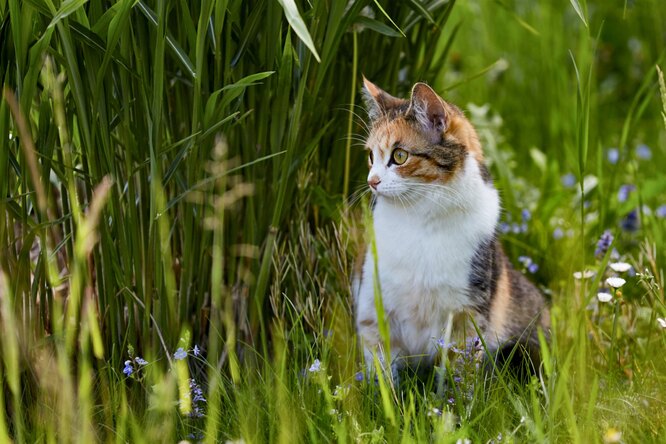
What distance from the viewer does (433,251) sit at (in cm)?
240

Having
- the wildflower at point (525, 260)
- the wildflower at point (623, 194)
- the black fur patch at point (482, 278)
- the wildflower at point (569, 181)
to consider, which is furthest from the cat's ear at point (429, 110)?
the wildflower at point (569, 181)

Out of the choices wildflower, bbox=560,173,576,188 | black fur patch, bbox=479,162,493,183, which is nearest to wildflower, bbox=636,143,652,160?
wildflower, bbox=560,173,576,188

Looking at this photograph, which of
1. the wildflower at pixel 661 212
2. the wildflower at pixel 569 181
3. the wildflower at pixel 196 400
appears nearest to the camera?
the wildflower at pixel 196 400

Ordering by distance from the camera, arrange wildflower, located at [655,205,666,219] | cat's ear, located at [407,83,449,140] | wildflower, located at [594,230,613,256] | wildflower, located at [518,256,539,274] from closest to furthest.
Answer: cat's ear, located at [407,83,449,140] < wildflower, located at [594,230,613,256] < wildflower, located at [518,256,539,274] < wildflower, located at [655,205,666,219]

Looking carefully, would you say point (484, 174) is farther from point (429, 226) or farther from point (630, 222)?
point (630, 222)

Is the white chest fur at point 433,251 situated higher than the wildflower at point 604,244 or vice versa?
the white chest fur at point 433,251

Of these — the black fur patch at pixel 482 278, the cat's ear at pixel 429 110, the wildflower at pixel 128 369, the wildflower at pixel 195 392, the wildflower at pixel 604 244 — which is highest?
the cat's ear at pixel 429 110

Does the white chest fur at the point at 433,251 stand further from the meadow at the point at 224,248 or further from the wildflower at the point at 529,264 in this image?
the wildflower at the point at 529,264

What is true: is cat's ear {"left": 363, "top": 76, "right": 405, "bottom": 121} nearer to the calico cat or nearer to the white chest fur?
the calico cat

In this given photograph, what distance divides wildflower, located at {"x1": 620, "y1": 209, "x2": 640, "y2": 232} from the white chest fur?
1.07m

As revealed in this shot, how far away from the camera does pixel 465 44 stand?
4.85 meters

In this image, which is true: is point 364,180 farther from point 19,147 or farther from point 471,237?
point 19,147

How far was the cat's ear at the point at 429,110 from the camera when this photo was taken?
91.5 inches

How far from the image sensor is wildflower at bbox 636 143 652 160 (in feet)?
12.9
